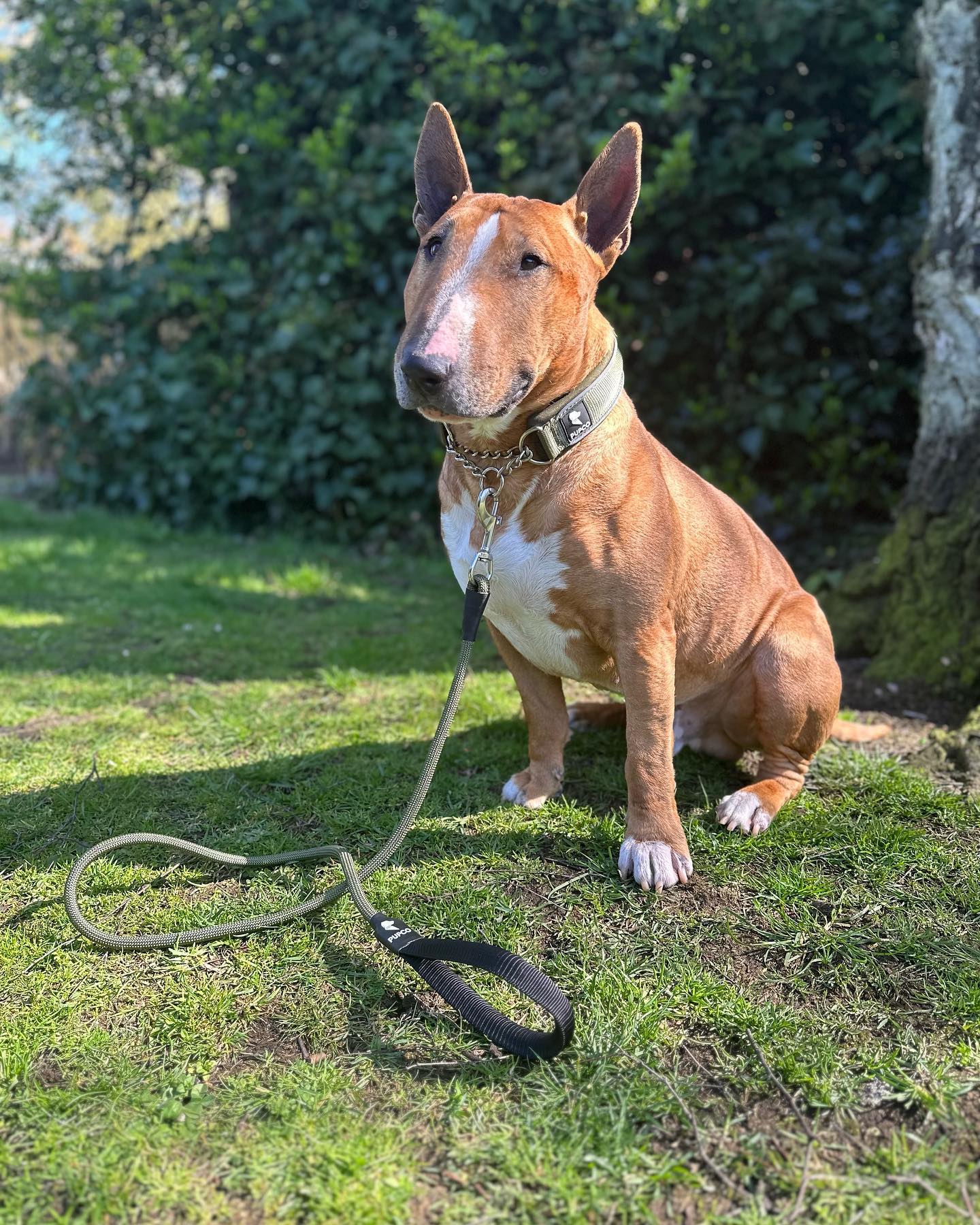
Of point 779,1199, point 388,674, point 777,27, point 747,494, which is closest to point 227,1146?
point 779,1199

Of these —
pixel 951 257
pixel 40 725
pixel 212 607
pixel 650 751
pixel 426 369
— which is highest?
pixel 951 257

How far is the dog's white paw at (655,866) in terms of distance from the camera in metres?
2.78

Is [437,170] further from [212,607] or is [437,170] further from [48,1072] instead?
[212,607]

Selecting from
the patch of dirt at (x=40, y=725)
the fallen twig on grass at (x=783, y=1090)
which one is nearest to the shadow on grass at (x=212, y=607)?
the patch of dirt at (x=40, y=725)

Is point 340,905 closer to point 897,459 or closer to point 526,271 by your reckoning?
point 526,271

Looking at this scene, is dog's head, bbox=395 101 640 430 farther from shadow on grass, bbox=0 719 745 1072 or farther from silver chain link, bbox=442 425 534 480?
shadow on grass, bbox=0 719 745 1072

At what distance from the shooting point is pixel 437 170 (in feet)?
9.72

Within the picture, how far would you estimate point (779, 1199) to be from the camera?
182 centimetres

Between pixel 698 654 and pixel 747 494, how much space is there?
3.62 metres

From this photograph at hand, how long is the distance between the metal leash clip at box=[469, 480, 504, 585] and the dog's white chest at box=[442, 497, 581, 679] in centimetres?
2

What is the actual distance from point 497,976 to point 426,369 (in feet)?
4.91

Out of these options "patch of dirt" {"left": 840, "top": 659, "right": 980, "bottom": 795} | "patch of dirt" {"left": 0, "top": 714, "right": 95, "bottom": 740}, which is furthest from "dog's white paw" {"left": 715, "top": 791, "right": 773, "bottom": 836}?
"patch of dirt" {"left": 0, "top": 714, "right": 95, "bottom": 740}

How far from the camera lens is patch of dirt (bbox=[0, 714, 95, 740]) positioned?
387 cm

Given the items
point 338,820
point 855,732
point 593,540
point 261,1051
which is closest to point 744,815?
point 855,732
